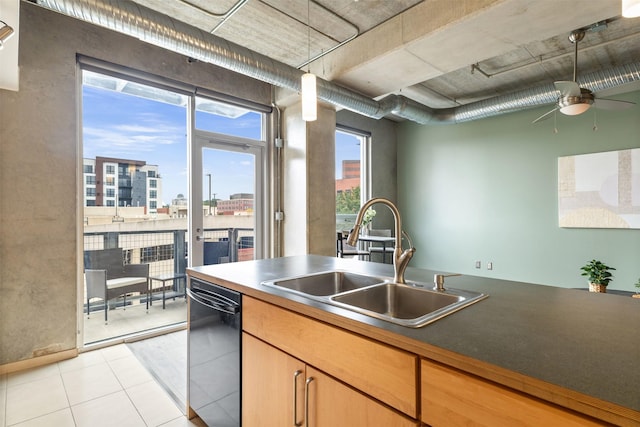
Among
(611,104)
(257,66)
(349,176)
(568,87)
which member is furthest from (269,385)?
(349,176)

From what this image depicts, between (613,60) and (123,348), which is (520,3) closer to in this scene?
(613,60)

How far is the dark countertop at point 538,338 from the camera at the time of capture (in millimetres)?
642

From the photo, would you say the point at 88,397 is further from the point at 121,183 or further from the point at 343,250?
the point at 343,250

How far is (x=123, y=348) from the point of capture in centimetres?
292

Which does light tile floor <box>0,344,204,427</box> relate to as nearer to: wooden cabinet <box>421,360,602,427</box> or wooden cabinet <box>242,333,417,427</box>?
wooden cabinet <box>242,333,417,427</box>

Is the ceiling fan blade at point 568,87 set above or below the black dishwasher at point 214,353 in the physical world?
above

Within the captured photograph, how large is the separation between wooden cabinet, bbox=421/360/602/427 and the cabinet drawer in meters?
0.05

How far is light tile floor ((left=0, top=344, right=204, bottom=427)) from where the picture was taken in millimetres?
1920

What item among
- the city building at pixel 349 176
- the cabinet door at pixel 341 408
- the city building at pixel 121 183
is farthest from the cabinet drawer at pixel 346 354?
the city building at pixel 349 176

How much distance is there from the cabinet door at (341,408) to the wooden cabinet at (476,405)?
111 mm

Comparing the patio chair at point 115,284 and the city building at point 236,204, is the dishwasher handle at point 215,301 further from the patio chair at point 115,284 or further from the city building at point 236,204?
the city building at point 236,204

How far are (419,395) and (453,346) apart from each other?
0.56 feet

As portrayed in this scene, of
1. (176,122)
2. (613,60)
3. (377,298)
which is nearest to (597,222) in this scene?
(613,60)

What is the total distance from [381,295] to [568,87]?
289 cm
